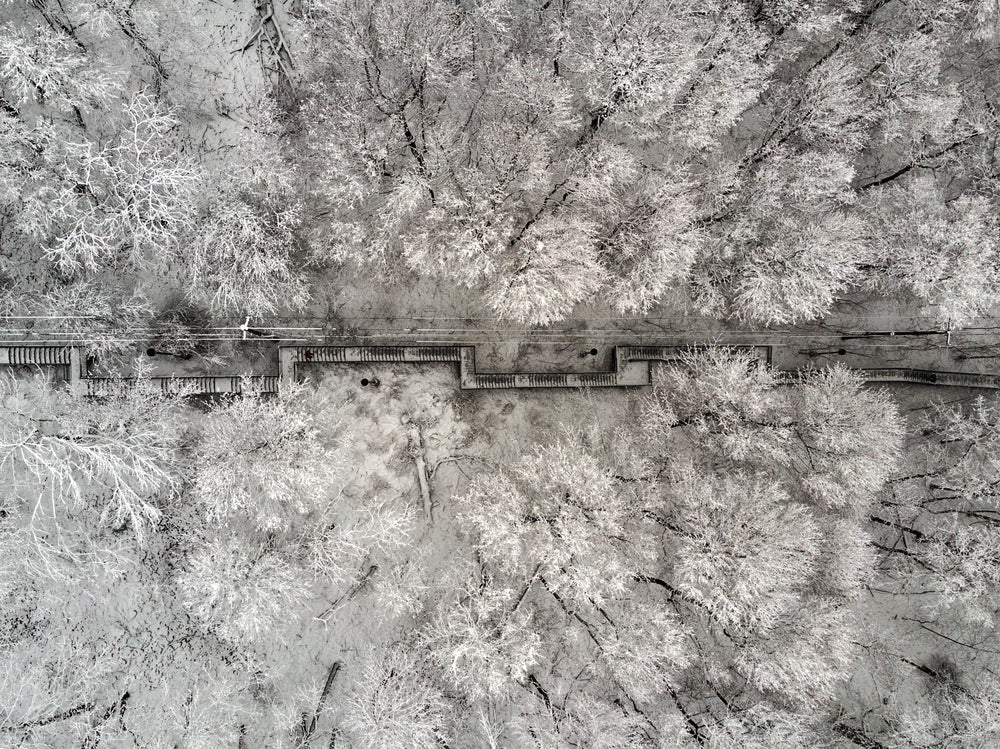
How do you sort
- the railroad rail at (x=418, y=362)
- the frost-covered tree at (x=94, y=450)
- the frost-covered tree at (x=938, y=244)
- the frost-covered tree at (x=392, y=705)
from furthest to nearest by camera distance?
the frost-covered tree at (x=938, y=244) < the railroad rail at (x=418, y=362) < the frost-covered tree at (x=392, y=705) < the frost-covered tree at (x=94, y=450)

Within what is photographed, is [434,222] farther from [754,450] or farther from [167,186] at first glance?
[754,450]

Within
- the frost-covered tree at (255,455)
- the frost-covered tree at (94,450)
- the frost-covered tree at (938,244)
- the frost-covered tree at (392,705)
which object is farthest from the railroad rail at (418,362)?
the frost-covered tree at (392,705)

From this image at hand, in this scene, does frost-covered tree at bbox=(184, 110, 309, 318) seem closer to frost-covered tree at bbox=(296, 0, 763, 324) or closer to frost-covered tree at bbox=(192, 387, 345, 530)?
frost-covered tree at bbox=(296, 0, 763, 324)

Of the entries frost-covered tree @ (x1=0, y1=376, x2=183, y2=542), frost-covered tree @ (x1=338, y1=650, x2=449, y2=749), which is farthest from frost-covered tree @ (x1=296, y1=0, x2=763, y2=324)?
frost-covered tree @ (x1=338, y1=650, x2=449, y2=749)

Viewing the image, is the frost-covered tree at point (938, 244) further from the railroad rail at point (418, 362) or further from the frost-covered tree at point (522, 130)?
the frost-covered tree at point (522, 130)

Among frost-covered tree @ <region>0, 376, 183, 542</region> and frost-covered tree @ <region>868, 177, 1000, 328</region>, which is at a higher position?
frost-covered tree @ <region>868, 177, 1000, 328</region>

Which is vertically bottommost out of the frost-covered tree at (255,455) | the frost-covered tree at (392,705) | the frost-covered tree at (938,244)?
the frost-covered tree at (392,705)

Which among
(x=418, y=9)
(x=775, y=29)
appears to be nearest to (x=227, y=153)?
(x=418, y=9)

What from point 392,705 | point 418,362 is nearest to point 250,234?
point 418,362

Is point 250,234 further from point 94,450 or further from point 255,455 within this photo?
point 94,450
